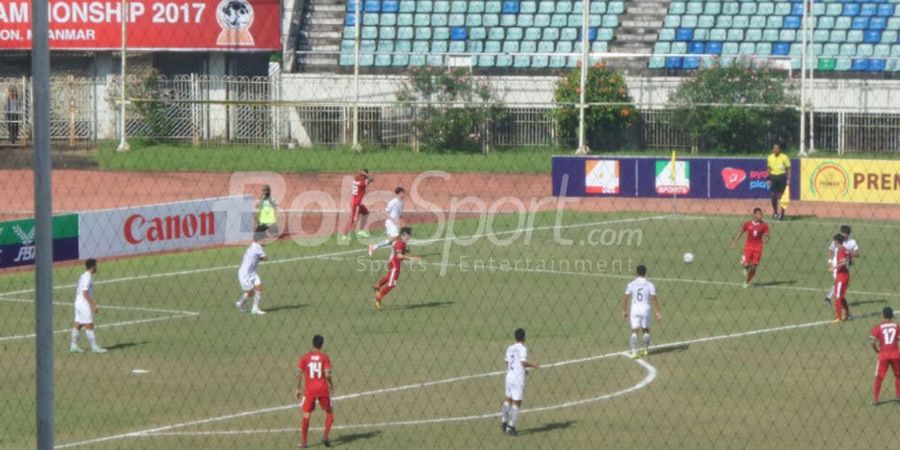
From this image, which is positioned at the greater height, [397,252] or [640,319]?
[397,252]

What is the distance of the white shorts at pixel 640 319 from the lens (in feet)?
81.0

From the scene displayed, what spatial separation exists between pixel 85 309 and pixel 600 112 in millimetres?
26962

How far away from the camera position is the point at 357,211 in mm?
38438

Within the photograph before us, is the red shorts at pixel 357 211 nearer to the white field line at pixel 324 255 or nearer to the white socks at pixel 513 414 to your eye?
the white field line at pixel 324 255

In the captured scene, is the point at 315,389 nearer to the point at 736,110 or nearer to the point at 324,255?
the point at 324,255

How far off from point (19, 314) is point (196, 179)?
15.8 metres

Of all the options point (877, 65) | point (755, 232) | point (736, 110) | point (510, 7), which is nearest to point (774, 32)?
point (877, 65)

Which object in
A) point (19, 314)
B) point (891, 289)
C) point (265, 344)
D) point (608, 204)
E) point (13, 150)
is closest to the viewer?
point (265, 344)

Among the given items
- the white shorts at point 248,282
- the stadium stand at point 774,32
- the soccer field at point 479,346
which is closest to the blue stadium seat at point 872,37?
the stadium stand at point 774,32

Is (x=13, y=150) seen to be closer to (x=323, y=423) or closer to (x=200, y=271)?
(x=200, y=271)

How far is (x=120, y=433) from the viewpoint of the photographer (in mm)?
20047

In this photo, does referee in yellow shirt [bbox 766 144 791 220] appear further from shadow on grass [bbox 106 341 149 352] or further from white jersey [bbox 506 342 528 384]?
white jersey [bbox 506 342 528 384]

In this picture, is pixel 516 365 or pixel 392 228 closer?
pixel 516 365

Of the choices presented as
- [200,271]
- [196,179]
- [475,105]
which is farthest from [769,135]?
[200,271]
